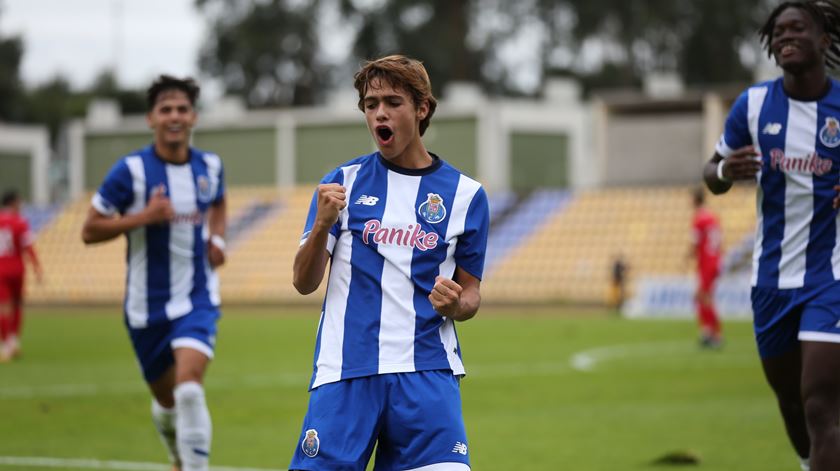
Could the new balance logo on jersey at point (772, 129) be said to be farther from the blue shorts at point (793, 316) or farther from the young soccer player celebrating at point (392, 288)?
the young soccer player celebrating at point (392, 288)

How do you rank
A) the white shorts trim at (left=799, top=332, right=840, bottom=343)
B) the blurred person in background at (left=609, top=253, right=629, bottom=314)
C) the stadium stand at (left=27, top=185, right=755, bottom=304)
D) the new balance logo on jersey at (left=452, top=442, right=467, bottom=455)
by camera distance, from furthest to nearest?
the stadium stand at (left=27, top=185, right=755, bottom=304) < the blurred person in background at (left=609, top=253, right=629, bottom=314) < the white shorts trim at (left=799, top=332, right=840, bottom=343) < the new balance logo on jersey at (left=452, top=442, right=467, bottom=455)

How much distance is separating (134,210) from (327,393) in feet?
12.1

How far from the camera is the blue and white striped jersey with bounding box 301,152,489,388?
200 inches

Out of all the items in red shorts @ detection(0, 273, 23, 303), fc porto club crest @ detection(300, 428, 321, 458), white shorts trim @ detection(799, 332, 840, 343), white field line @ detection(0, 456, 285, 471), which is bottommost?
red shorts @ detection(0, 273, 23, 303)

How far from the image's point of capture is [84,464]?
372 inches

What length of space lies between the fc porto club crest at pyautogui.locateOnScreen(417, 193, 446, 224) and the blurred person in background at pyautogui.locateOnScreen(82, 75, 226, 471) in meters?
3.18

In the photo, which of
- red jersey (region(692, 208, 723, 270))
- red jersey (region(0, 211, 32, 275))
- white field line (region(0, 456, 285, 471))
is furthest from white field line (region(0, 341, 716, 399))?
white field line (region(0, 456, 285, 471))

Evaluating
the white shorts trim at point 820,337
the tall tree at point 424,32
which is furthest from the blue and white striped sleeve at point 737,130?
the tall tree at point 424,32

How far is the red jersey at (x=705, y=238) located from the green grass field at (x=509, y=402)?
4.67 feet

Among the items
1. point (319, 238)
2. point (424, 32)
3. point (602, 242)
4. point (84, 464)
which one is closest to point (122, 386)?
point (84, 464)

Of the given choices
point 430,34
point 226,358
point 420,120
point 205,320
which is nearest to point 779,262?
point 420,120

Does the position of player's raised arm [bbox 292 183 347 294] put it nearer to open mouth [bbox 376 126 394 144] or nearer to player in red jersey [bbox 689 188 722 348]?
open mouth [bbox 376 126 394 144]

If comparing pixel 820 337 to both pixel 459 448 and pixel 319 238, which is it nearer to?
pixel 459 448

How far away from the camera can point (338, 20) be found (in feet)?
200
